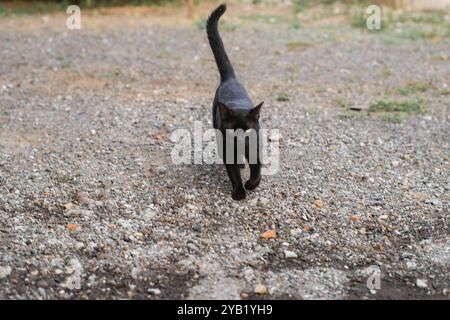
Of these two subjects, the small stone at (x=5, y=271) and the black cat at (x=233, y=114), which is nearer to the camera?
the small stone at (x=5, y=271)

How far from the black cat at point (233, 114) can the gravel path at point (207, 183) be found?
175 mm

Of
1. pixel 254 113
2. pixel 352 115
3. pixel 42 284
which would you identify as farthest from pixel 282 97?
pixel 42 284

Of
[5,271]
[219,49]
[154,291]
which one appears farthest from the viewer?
[219,49]

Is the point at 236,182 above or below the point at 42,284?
above

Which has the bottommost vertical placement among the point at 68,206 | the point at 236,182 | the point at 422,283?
the point at 422,283

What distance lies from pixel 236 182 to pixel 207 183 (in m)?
0.39

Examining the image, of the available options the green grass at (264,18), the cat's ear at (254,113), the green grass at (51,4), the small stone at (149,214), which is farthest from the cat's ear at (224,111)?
the green grass at (51,4)

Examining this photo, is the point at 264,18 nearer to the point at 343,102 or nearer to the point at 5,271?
the point at 343,102

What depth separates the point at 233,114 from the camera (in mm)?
4773

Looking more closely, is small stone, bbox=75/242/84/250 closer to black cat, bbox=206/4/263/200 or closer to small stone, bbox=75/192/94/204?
small stone, bbox=75/192/94/204

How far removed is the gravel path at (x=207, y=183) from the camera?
165 inches

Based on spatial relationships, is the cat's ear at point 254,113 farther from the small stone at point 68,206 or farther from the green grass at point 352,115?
the green grass at point 352,115

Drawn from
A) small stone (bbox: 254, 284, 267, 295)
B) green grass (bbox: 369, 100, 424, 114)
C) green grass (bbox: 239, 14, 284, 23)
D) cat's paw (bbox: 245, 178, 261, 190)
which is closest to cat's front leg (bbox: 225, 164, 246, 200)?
cat's paw (bbox: 245, 178, 261, 190)

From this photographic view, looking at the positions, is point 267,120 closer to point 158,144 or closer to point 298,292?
point 158,144
